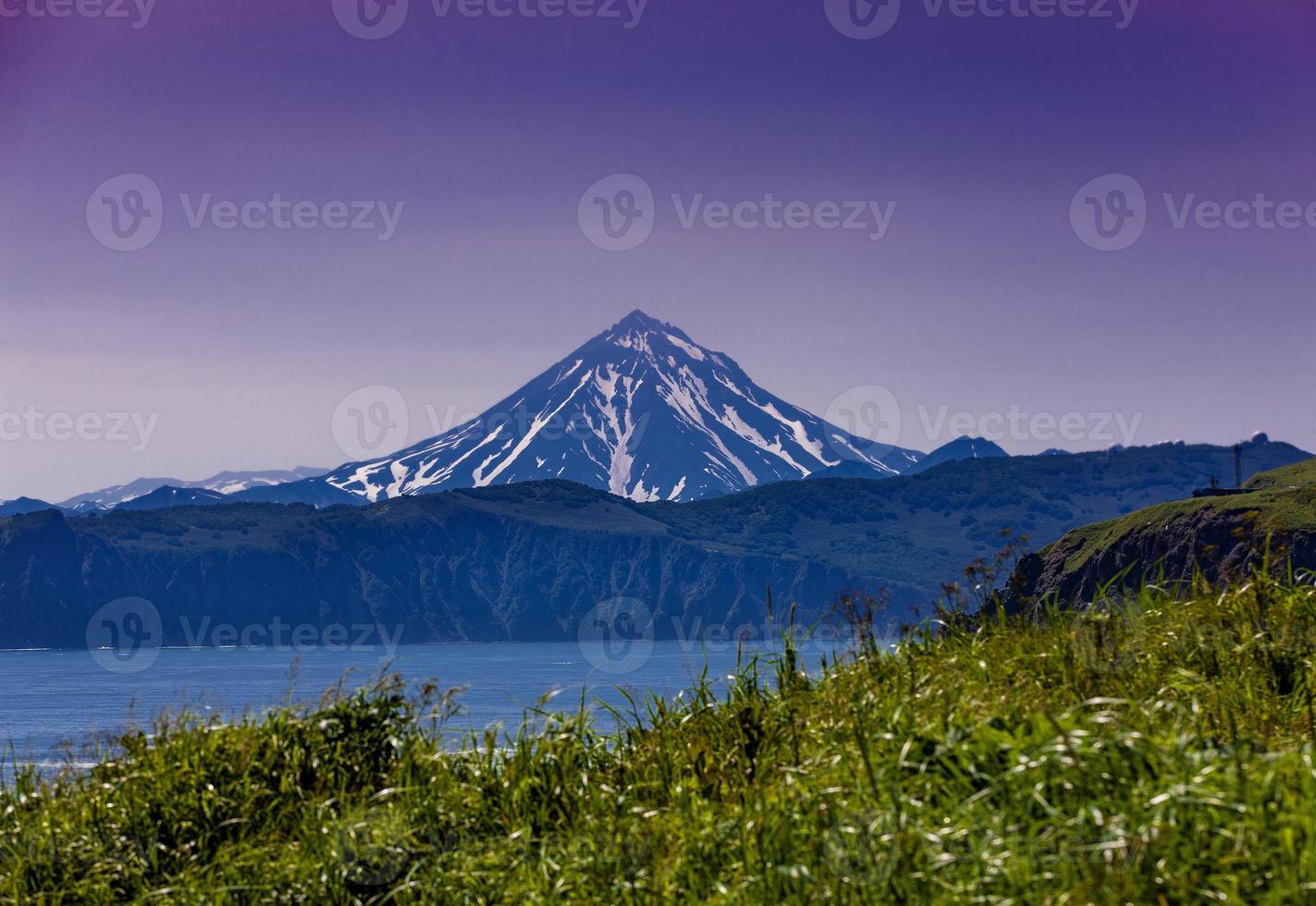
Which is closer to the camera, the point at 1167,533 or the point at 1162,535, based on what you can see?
the point at 1162,535

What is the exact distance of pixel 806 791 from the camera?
6.25m

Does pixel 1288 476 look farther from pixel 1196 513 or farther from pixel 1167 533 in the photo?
pixel 1167 533

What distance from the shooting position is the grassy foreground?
505cm

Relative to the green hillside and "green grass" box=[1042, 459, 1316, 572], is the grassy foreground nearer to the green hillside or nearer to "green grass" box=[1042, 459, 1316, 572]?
the green hillside

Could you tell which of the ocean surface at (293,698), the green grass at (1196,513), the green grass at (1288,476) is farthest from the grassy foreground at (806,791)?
the green grass at (1288,476)

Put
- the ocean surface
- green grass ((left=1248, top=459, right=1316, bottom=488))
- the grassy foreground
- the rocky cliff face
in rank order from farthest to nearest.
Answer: green grass ((left=1248, top=459, right=1316, bottom=488)) < the rocky cliff face < the ocean surface < the grassy foreground

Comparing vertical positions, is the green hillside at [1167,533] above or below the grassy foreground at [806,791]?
above

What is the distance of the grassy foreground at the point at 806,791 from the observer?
16.6ft

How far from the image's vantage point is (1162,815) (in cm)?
507

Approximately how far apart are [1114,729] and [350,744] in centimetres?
474

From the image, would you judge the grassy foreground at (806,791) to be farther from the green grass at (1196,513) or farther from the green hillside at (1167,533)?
the green grass at (1196,513)

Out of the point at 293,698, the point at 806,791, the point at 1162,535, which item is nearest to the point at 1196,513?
the point at 1162,535

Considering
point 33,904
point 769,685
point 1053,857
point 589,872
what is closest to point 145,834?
point 33,904

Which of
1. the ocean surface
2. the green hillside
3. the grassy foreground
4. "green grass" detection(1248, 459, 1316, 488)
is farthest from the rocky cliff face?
the grassy foreground
